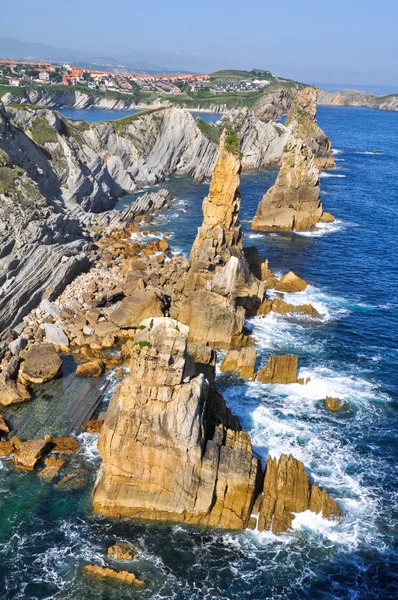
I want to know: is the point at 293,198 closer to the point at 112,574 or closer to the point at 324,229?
→ the point at 324,229

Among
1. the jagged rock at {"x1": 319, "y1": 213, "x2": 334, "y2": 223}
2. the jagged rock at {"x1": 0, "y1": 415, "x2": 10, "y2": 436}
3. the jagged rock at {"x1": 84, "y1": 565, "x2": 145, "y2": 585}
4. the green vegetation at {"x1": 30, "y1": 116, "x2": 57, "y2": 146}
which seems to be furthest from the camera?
the green vegetation at {"x1": 30, "y1": 116, "x2": 57, "y2": 146}

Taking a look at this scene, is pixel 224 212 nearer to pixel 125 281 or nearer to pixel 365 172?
pixel 125 281

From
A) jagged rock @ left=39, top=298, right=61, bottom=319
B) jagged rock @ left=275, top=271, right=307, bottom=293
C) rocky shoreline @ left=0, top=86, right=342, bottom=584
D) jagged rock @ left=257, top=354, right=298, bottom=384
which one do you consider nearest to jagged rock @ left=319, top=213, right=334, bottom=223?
rocky shoreline @ left=0, top=86, right=342, bottom=584

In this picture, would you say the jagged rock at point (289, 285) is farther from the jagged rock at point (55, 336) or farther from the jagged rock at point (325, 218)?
the jagged rock at point (325, 218)

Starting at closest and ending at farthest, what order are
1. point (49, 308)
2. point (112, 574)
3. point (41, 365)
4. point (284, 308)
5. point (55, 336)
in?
1. point (112, 574)
2. point (41, 365)
3. point (55, 336)
4. point (49, 308)
5. point (284, 308)

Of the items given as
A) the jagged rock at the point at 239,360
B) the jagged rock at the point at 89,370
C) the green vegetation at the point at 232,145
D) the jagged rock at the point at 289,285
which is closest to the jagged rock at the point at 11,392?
the jagged rock at the point at 89,370

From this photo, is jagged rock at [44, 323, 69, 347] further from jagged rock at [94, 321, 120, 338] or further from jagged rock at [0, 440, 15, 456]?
jagged rock at [0, 440, 15, 456]

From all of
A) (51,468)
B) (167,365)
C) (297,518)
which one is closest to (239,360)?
(297,518)
